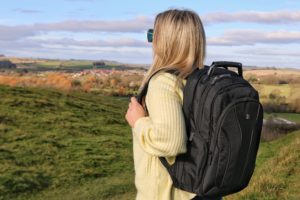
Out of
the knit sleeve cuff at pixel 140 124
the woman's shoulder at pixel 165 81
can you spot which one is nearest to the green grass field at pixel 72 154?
the knit sleeve cuff at pixel 140 124

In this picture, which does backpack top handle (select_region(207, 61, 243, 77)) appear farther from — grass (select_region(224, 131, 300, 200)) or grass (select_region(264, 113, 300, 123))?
grass (select_region(264, 113, 300, 123))

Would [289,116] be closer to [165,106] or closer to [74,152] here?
[74,152]

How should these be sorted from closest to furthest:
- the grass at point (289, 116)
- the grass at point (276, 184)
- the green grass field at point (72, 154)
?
the grass at point (276, 184), the green grass field at point (72, 154), the grass at point (289, 116)

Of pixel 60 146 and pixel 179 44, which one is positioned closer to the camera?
pixel 179 44

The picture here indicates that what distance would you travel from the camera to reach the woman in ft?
9.98

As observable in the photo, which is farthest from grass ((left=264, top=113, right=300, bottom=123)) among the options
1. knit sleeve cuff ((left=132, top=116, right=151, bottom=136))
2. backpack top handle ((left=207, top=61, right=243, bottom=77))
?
knit sleeve cuff ((left=132, top=116, right=151, bottom=136))

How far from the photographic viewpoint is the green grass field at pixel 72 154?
1136 centimetres

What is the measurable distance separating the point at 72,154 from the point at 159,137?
47.5 feet

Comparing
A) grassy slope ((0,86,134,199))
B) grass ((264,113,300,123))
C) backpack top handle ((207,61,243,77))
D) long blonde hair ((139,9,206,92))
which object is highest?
long blonde hair ((139,9,206,92))

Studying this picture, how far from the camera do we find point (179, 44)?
320 cm

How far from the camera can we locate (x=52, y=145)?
17875 mm

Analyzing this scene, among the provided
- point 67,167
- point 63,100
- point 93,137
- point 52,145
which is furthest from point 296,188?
point 63,100

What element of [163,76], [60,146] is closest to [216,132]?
[163,76]

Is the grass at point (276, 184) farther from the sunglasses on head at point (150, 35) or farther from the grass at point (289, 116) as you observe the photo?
the grass at point (289, 116)
